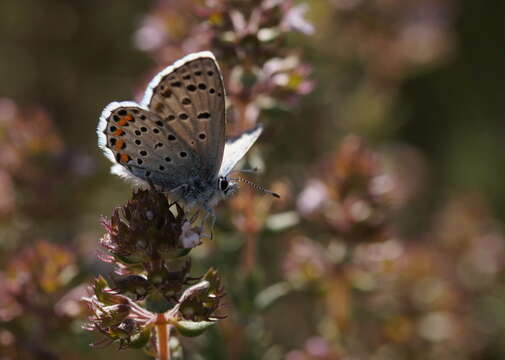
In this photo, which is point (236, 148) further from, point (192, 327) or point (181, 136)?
point (192, 327)

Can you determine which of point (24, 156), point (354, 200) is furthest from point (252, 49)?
point (24, 156)

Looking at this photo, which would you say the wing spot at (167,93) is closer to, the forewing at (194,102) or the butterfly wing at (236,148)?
the forewing at (194,102)

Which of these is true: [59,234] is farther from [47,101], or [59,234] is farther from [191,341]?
[47,101]

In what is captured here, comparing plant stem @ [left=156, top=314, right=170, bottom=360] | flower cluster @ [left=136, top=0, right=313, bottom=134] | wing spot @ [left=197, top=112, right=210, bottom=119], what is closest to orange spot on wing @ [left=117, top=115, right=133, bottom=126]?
wing spot @ [left=197, top=112, right=210, bottom=119]

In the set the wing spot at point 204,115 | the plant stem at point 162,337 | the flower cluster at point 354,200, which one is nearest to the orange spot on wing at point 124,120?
the wing spot at point 204,115

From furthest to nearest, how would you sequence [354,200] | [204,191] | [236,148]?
[354,200]
[204,191]
[236,148]

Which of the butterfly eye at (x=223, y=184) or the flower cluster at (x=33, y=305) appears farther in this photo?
the flower cluster at (x=33, y=305)

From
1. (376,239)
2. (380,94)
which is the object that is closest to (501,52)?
(380,94)
